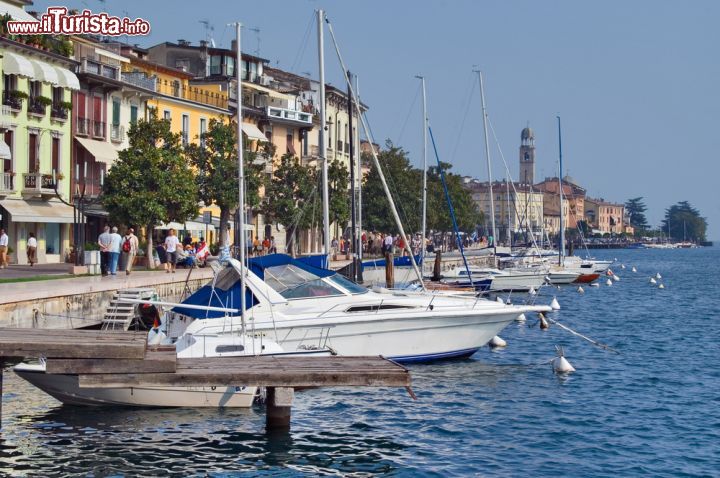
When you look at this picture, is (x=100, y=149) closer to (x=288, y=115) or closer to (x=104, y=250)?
(x=104, y=250)

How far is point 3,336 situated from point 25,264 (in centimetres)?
3564

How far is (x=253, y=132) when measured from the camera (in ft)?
266

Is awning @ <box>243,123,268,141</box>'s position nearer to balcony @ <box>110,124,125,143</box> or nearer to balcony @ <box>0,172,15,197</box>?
balcony @ <box>110,124,125,143</box>

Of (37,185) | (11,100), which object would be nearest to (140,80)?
(11,100)

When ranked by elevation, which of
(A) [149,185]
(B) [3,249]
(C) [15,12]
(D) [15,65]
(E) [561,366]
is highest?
(C) [15,12]

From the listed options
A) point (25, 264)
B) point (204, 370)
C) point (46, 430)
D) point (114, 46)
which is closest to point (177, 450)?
point (204, 370)

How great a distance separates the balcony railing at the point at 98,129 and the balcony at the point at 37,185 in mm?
6698

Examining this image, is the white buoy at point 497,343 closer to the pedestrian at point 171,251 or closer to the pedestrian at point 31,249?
the pedestrian at point 171,251

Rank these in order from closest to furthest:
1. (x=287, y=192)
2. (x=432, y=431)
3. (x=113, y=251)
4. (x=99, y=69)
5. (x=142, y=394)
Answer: (x=142, y=394)
(x=432, y=431)
(x=113, y=251)
(x=99, y=69)
(x=287, y=192)

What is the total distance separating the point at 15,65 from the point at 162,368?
1465 inches

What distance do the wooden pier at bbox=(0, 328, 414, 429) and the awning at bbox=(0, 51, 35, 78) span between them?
34559 mm

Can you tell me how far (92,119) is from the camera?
205 ft

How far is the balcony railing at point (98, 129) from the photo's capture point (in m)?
62.8

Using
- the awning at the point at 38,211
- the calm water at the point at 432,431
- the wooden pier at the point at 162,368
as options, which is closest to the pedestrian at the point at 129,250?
the awning at the point at 38,211
